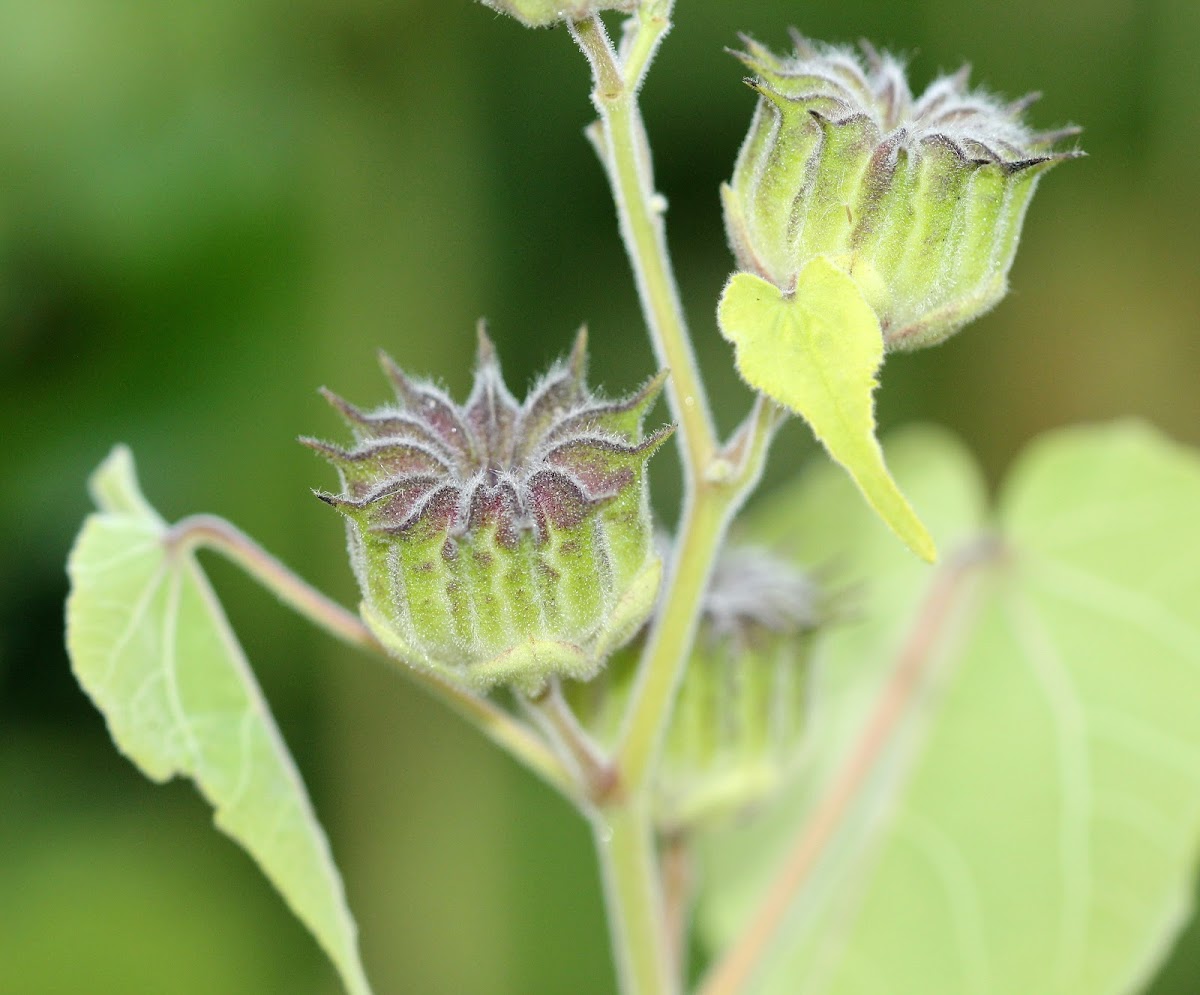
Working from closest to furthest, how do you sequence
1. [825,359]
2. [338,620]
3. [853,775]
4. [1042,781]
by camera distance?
[825,359] → [338,620] → [853,775] → [1042,781]

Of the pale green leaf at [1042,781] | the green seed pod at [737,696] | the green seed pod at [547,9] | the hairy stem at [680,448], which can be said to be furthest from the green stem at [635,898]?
the green seed pod at [547,9]

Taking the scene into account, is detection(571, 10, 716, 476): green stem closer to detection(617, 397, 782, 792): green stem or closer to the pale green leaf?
detection(617, 397, 782, 792): green stem

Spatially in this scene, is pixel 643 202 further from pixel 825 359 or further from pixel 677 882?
pixel 677 882

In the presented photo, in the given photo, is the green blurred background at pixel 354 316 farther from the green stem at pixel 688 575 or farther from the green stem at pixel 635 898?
the green stem at pixel 688 575

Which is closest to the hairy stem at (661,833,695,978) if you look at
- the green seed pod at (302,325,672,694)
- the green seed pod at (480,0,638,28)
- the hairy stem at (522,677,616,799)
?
the hairy stem at (522,677,616,799)

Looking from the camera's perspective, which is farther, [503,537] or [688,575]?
[688,575]

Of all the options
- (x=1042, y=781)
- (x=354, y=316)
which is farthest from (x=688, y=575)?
(x=354, y=316)
